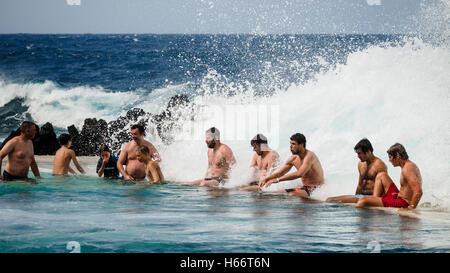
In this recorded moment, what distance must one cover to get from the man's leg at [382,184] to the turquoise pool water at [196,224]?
312 millimetres

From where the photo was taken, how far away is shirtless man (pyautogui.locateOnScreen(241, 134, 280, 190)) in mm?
7488

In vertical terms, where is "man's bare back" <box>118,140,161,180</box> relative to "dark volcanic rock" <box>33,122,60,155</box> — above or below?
below

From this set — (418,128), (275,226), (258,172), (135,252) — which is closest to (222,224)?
(275,226)

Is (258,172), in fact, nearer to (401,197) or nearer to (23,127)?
(401,197)

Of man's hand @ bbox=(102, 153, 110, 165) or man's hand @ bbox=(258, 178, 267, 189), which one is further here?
man's hand @ bbox=(102, 153, 110, 165)

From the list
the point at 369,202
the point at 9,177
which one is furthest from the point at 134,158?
the point at 369,202

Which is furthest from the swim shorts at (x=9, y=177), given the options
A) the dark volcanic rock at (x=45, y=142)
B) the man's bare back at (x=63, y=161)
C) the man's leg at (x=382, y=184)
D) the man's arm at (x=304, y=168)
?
the man's leg at (x=382, y=184)

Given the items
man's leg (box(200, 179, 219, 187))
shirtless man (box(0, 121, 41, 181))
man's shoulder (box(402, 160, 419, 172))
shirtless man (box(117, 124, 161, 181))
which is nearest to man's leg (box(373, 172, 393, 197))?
man's shoulder (box(402, 160, 419, 172))

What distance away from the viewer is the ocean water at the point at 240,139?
4.88 m

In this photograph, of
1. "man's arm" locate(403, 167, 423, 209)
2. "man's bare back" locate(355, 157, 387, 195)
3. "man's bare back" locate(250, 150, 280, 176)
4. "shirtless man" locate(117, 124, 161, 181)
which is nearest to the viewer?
"man's arm" locate(403, 167, 423, 209)

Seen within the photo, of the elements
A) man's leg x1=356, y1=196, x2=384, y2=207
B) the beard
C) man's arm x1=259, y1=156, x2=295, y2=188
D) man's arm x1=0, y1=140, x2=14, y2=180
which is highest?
the beard

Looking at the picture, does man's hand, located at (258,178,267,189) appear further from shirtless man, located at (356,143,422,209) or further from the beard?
shirtless man, located at (356,143,422,209)

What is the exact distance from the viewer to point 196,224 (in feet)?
17.5

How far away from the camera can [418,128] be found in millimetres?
9031
